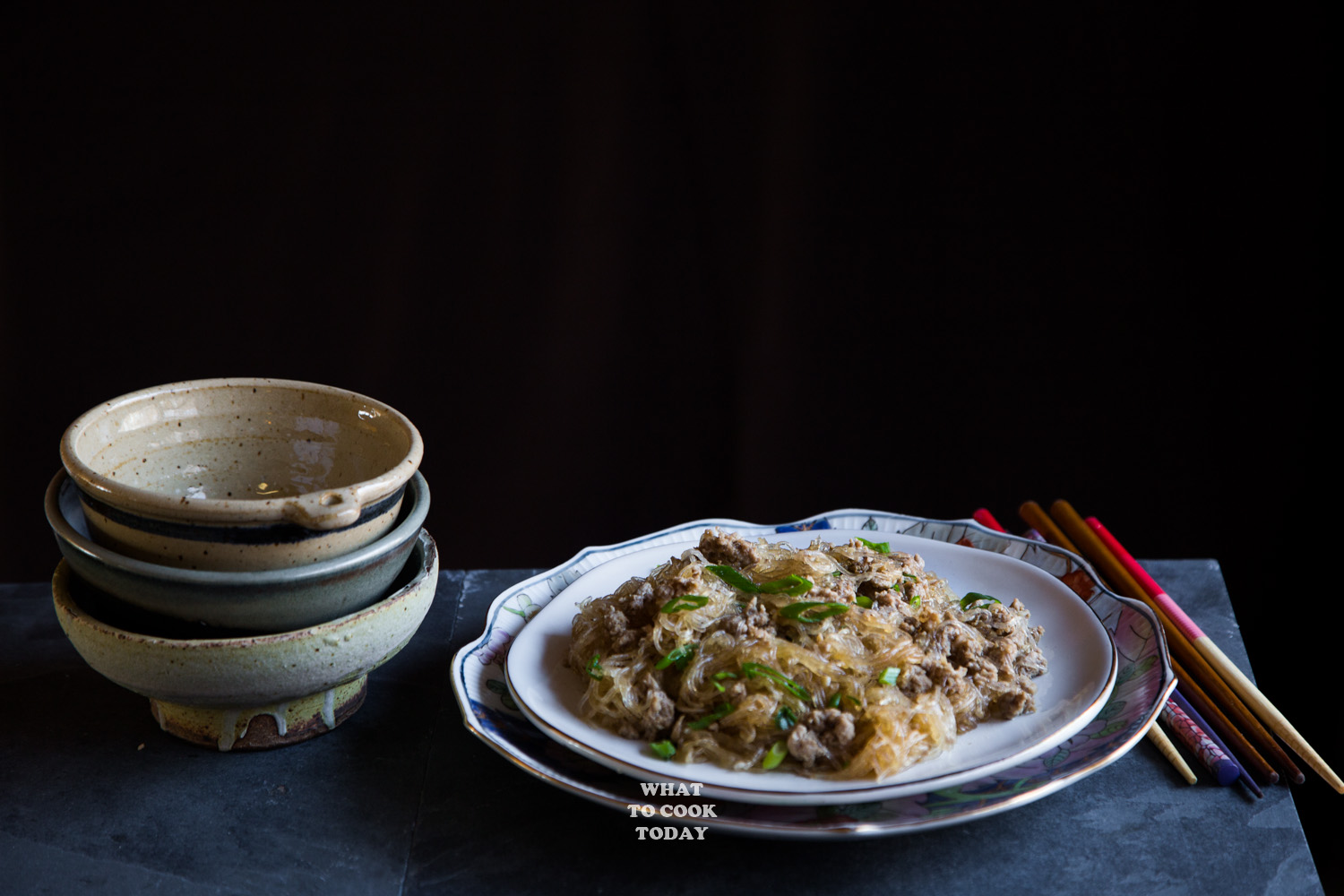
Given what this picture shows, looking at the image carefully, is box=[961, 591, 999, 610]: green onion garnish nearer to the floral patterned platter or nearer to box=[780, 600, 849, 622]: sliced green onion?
the floral patterned platter

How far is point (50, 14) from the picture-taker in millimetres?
3273

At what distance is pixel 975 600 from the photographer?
1.81 m

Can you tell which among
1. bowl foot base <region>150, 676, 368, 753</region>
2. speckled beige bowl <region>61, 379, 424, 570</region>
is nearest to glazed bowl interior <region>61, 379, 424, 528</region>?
speckled beige bowl <region>61, 379, 424, 570</region>

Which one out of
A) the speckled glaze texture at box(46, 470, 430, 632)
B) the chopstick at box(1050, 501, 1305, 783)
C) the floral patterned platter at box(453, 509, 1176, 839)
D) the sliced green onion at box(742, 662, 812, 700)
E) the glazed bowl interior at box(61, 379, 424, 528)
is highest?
the glazed bowl interior at box(61, 379, 424, 528)

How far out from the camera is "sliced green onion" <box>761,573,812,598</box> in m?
1.67

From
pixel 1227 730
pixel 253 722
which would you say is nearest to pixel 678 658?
pixel 253 722

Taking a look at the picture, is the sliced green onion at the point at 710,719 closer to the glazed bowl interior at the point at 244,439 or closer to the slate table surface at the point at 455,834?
the slate table surface at the point at 455,834

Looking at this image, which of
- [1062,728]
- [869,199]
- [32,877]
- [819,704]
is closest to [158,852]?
[32,877]

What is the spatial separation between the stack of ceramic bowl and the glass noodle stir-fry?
35 cm

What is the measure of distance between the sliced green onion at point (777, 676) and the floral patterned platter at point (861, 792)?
6.4 inches

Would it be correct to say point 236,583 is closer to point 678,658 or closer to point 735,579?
point 678,658

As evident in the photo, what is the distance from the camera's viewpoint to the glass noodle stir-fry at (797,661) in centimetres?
144

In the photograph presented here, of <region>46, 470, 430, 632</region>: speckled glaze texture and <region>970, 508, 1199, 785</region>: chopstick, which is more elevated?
<region>46, 470, 430, 632</region>: speckled glaze texture

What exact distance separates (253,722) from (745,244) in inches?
97.0
